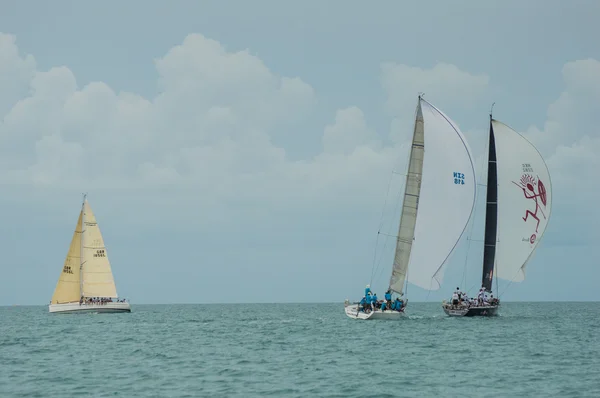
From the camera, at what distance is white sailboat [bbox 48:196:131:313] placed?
246 feet

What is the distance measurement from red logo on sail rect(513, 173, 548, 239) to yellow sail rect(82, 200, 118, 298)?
38.9 m

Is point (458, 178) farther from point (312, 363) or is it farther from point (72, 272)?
point (72, 272)

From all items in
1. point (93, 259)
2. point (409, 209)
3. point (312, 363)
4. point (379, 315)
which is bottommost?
point (312, 363)

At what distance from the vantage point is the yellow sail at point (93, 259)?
7512 cm

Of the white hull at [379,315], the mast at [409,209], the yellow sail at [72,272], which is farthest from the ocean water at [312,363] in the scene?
the yellow sail at [72,272]

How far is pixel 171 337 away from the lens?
5009 centimetres

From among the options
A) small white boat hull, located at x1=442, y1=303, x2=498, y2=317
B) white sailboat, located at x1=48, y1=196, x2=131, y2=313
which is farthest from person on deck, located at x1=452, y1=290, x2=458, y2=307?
white sailboat, located at x1=48, y1=196, x2=131, y2=313

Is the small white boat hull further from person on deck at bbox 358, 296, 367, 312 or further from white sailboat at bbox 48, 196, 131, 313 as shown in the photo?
white sailboat at bbox 48, 196, 131, 313

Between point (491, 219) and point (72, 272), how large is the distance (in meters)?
38.6

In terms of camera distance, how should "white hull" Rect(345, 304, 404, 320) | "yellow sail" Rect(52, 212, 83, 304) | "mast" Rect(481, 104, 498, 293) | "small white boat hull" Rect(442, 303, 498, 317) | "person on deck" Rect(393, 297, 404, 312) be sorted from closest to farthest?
1. "white hull" Rect(345, 304, 404, 320)
2. "person on deck" Rect(393, 297, 404, 312)
3. "small white boat hull" Rect(442, 303, 498, 317)
4. "mast" Rect(481, 104, 498, 293)
5. "yellow sail" Rect(52, 212, 83, 304)

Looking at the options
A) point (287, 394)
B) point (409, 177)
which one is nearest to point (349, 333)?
point (409, 177)

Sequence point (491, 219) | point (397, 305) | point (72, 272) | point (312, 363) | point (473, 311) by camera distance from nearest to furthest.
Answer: point (312, 363), point (397, 305), point (473, 311), point (491, 219), point (72, 272)

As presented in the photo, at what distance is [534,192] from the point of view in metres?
59.4

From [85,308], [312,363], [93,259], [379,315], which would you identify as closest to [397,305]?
[379,315]
